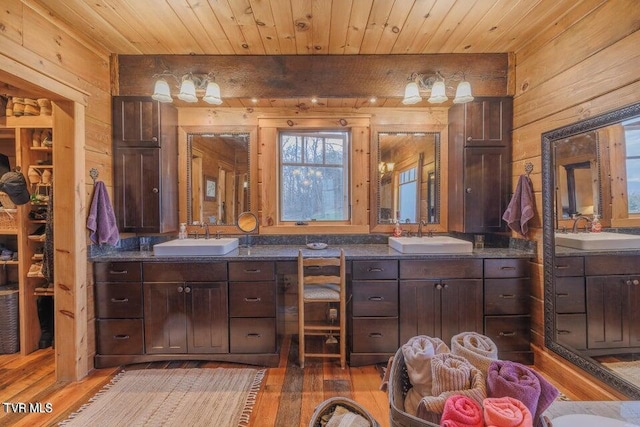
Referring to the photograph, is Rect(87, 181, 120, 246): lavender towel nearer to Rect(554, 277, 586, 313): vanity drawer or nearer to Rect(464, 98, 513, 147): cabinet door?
→ Rect(464, 98, 513, 147): cabinet door

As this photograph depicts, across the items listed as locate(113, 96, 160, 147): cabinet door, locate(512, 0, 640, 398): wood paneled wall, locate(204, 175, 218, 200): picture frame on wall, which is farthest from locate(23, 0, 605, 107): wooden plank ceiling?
locate(204, 175, 218, 200): picture frame on wall

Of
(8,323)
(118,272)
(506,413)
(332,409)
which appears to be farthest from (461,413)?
(8,323)

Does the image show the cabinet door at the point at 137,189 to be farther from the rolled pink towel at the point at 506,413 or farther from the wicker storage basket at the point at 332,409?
the rolled pink towel at the point at 506,413

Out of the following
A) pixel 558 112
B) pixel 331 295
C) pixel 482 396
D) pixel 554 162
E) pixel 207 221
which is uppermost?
pixel 558 112

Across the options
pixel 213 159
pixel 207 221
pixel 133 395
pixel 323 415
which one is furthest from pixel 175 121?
pixel 323 415

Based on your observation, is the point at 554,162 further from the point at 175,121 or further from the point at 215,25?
the point at 175,121

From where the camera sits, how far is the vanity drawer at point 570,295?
6.32 ft

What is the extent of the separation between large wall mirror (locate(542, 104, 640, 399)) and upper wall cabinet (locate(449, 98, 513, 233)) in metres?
0.36

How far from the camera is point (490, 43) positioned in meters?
2.37

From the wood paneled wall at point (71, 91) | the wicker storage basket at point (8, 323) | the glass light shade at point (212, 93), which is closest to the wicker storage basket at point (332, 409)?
the wood paneled wall at point (71, 91)

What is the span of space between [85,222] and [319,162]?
1924 millimetres

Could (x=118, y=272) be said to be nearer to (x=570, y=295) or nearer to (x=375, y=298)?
(x=375, y=298)

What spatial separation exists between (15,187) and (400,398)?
3.10 metres

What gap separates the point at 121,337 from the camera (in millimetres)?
2312
